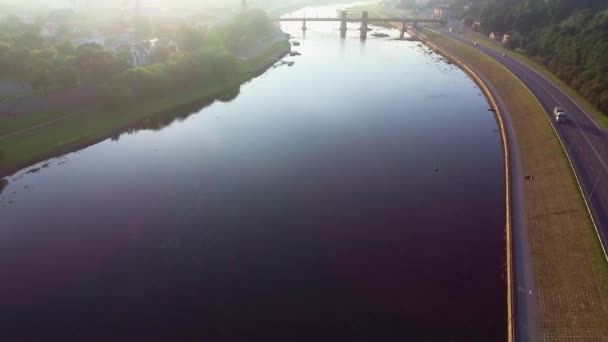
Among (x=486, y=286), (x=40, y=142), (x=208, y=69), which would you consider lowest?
(x=486, y=286)

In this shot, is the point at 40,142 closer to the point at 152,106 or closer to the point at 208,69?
the point at 152,106

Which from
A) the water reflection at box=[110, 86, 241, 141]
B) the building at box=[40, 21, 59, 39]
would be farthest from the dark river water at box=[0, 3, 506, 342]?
the building at box=[40, 21, 59, 39]

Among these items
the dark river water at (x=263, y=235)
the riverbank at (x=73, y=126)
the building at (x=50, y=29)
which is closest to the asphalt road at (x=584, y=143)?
the dark river water at (x=263, y=235)

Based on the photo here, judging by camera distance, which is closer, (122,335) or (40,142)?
(122,335)

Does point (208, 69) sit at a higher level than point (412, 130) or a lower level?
higher

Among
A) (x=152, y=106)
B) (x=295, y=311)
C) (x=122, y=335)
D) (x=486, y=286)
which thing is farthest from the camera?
(x=152, y=106)

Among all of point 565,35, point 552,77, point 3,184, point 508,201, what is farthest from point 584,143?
point 3,184

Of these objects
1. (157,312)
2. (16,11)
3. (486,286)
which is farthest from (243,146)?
(16,11)

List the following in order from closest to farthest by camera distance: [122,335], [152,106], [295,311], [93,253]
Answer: [122,335]
[295,311]
[93,253]
[152,106]
